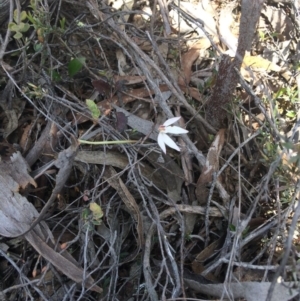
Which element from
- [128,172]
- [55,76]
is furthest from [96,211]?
[55,76]

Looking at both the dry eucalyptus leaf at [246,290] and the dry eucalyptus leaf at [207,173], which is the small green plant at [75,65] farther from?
the dry eucalyptus leaf at [246,290]

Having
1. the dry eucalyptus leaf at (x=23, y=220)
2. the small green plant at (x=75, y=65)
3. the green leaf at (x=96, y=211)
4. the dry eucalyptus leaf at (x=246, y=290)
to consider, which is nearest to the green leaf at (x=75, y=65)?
the small green plant at (x=75, y=65)

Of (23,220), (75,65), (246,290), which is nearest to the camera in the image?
(246,290)

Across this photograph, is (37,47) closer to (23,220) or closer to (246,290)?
(23,220)

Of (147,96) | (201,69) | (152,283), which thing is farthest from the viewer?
(201,69)

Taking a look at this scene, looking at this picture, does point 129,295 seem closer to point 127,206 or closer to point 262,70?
point 127,206

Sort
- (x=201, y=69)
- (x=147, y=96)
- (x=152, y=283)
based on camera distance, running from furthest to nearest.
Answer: (x=201, y=69) < (x=147, y=96) < (x=152, y=283)

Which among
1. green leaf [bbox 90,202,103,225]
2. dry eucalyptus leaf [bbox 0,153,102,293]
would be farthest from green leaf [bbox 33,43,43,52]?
green leaf [bbox 90,202,103,225]

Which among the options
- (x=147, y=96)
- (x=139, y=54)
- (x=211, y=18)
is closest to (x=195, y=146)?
(x=147, y=96)
